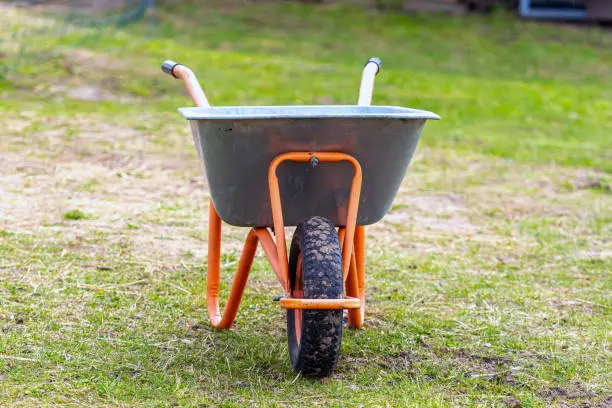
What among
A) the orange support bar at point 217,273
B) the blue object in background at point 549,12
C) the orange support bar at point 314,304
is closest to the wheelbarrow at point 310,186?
the orange support bar at point 314,304

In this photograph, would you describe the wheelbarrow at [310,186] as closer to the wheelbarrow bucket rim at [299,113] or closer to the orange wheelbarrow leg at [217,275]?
the wheelbarrow bucket rim at [299,113]

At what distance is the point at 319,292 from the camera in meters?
2.54

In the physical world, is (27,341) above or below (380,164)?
below

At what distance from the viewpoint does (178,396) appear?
8.75 ft

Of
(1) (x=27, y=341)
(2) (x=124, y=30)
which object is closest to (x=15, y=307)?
(1) (x=27, y=341)

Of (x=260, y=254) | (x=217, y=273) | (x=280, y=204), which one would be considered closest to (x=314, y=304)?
(x=280, y=204)

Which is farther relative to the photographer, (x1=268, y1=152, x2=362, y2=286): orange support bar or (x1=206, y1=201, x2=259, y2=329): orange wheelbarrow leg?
(x1=206, y1=201, x2=259, y2=329): orange wheelbarrow leg

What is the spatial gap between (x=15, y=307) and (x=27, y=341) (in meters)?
0.40

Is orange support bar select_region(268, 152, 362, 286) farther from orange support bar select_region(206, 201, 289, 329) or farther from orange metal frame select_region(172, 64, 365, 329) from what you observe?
orange support bar select_region(206, 201, 289, 329)

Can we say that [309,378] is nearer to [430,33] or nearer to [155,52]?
[155,52]

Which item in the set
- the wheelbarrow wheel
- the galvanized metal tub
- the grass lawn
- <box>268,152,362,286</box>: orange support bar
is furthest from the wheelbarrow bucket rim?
the grass lawn

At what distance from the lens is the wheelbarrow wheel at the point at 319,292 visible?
254cm

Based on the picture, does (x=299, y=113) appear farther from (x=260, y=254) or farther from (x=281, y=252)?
(x=260, y=254)

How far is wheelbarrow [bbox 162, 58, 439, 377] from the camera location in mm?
2570
